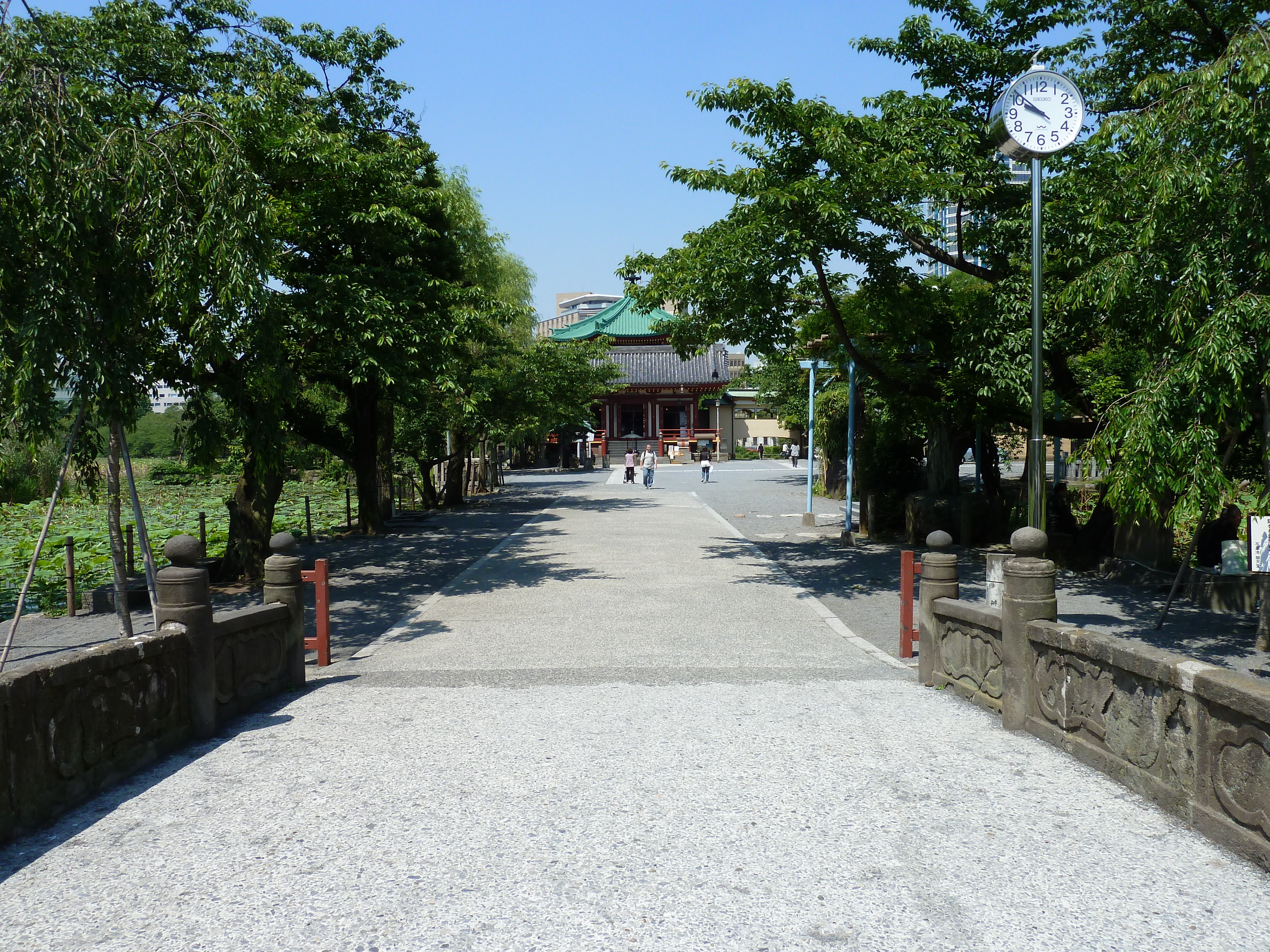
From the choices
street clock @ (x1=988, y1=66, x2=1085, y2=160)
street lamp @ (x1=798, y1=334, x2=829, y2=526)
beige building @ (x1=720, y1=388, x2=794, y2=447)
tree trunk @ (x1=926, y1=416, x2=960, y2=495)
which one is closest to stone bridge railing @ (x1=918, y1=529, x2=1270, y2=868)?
street clock @ (x1=988, y1=66, x2=1085, y2=160)

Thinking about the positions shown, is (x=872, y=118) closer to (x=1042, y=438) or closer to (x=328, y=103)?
(x=1042, y=438)

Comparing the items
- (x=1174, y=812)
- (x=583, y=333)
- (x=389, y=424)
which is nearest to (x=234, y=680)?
(x=1174, y=812)

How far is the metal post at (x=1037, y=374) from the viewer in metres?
8.26

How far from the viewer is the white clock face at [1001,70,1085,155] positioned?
812 cm

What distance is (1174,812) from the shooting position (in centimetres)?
463

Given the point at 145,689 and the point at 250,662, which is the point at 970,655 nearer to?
the point at 250,662

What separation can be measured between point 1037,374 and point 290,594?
21.3 ft

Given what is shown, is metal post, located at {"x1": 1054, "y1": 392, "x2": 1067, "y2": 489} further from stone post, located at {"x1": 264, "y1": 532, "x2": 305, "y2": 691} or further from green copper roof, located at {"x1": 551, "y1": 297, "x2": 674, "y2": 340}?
green copper roof, located at {"x1": 551, "y1": 297, "x2": 674, "y2": 340}

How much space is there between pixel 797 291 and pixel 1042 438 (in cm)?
708

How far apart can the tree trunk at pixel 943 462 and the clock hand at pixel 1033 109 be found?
31.2 feet

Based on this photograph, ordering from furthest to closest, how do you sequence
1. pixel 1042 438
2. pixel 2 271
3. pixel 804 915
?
1. pixel 1042 438
2. pixel 2 271
3. pixel 804 915

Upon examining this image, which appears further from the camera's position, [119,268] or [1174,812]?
[119,268]

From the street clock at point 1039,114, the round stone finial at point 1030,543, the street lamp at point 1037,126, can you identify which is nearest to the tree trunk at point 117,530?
the round stone finial at point 1030,543

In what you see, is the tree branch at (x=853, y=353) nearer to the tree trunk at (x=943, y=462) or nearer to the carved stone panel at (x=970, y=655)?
the tree trunk at (x=943, y=462)
